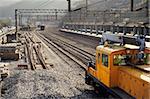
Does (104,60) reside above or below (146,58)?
below

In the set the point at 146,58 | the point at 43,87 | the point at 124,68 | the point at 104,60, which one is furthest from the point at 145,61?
the point at 43,87

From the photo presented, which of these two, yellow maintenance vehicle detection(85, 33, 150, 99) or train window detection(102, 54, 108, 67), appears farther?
train window detection(102, 54, 108, 67)

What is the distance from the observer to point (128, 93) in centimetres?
1026

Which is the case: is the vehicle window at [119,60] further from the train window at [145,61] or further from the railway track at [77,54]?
the railway track at [77,54]

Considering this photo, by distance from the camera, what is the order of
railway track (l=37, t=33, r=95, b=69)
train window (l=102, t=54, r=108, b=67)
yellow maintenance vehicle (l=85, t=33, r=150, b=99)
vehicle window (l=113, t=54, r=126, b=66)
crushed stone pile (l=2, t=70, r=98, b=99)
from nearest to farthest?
1. yellow maintenance vehicle (l=85, t=33, r=150, b=99)
2. vehicle window (l=113, t=54, r=126, b=66)
3. train window (l=102, t=54, r=108, b=67)
4. crushed stone pile (l=2, t=70, r=98, b=99)
5. railway track (l=37, t=33, r=95, b=69)

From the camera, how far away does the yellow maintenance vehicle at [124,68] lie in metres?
9.76

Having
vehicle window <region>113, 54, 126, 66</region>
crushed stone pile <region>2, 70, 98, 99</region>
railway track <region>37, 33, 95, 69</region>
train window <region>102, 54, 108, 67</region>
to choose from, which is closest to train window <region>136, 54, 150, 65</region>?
vehicle window <region>113, 54, 126, 66</region>

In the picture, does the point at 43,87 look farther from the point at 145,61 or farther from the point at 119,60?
the point at 145,61

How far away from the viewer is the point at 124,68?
10750 millimetres

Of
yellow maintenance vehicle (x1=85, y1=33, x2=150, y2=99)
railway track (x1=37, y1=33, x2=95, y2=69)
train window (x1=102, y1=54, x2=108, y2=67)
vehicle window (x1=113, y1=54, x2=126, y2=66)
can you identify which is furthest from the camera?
railway track (x1=37, y1=33, x2=95, y2=69)

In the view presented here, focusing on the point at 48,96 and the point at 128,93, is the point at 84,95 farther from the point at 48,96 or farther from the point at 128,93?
the point at 128,93

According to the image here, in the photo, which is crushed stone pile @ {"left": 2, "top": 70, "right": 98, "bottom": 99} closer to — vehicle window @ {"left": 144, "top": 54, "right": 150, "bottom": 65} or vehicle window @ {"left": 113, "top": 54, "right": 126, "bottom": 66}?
vehicle window @ {"left": 113, "top": 54, "right": 126, "bottom": 66}

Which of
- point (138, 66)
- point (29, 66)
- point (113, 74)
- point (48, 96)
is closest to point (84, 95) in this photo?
point (48, 96)

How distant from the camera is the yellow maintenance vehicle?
9759 millimetres
